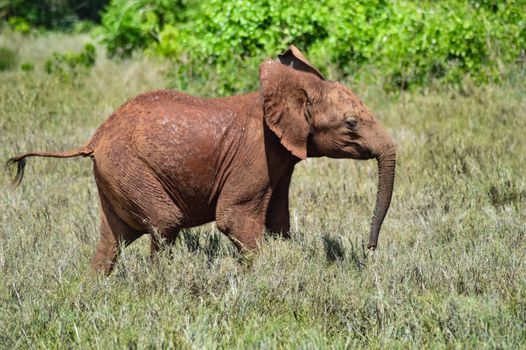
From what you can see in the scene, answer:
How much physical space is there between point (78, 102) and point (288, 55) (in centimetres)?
631

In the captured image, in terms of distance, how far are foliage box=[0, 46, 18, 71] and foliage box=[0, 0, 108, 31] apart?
379 inches

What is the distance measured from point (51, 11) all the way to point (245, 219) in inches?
912

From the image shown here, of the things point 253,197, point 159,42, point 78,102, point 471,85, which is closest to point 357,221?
point 253,197

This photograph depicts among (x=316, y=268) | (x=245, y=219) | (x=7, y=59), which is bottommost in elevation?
(x=7, y=59)

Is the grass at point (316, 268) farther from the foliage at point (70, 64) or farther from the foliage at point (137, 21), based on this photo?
the foliage at point (137, 21)

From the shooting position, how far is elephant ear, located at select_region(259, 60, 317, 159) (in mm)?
5574

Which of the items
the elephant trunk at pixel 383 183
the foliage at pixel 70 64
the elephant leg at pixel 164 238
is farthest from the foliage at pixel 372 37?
the elephant trunk at pixel 383 183

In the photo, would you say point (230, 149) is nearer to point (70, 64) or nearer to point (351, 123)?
point (351, 123)

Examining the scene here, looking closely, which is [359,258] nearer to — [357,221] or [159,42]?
[357,221]

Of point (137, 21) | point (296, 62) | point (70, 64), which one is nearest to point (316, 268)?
point (296, 62)

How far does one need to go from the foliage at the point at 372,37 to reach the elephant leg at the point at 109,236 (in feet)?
17.9

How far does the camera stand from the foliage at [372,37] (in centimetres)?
1138

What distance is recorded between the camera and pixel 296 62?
19.4ft

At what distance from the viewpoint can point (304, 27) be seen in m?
11.5
